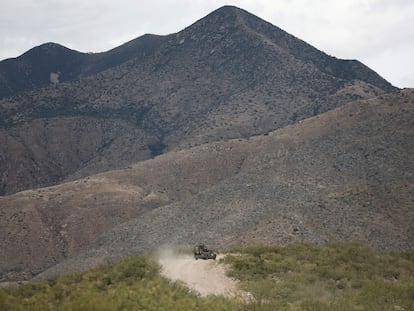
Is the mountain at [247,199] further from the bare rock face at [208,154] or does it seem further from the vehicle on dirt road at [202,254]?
the vehicle on dirt road at [202,254]

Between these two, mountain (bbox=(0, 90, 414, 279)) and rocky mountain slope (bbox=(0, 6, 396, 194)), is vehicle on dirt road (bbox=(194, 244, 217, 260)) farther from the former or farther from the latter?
rocky mountain slope (bbox=(0, 6, 396, 194))

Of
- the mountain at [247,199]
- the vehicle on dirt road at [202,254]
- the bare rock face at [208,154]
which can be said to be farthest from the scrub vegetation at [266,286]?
the bare rock face at [208,154]

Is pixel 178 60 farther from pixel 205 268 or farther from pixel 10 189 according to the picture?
pixel 205 268

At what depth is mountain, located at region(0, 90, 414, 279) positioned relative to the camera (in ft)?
129

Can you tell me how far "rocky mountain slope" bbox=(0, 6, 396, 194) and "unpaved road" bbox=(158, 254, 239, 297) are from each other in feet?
253

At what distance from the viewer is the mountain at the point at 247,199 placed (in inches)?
1549

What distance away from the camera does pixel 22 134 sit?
122 m

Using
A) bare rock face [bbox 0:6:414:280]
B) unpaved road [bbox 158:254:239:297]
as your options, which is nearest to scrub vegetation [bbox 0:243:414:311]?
unpaved road [bbox 158:254:239:297]

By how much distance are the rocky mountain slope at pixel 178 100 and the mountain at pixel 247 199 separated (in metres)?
33.5

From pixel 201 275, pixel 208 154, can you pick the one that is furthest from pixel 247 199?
pixel 208 154

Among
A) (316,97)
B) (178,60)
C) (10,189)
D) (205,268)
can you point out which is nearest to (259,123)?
(316,97)

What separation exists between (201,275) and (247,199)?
2537cm

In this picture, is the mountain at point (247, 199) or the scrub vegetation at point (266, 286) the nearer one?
the scrub vegetation at point (266, 286)

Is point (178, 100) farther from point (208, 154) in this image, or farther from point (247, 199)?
point (247, 199)
